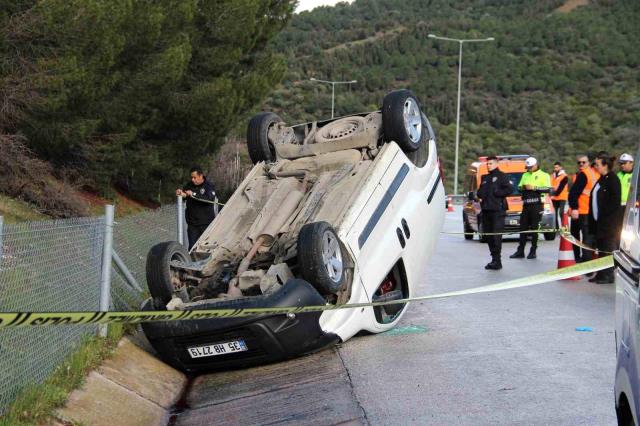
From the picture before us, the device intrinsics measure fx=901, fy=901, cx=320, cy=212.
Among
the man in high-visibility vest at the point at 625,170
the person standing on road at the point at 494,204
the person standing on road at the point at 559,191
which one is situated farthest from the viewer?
the person standing on road at the point at 559,191

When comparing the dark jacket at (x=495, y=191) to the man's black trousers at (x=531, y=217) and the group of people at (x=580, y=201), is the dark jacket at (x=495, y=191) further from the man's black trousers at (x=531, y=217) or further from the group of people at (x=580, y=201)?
the man's black trousers at (x=531, y=217)

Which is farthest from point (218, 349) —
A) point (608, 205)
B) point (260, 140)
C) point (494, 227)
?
point (494, 227)

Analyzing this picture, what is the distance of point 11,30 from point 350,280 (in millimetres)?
8326

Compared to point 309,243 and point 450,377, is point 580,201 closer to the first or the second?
point 309,243

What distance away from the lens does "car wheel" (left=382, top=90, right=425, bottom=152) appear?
8844 millimetres

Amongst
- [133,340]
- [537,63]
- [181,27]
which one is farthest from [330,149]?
[537,63]

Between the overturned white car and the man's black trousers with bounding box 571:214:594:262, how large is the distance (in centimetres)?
426

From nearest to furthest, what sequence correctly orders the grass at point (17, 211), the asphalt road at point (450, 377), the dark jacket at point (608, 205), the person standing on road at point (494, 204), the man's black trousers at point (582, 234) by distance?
1. the asphalt road at point (450, 377)
2. the dark jacket at point (608, 205)
3. the man's black trousers at point (582, 234)
4. the grass at point (17, 211)
5. the person standing on road at point (494, 204)

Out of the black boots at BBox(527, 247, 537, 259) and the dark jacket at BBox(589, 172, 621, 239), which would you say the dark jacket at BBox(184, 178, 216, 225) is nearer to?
the dark jacket at BBox(589, 172, 621, 239)

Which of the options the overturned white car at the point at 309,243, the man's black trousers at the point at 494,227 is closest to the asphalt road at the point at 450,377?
the overturned white car at the point at 309,243

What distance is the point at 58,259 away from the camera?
648 cm

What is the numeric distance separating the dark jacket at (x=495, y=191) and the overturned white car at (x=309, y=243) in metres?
4.26

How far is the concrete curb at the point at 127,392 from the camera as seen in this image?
588cm

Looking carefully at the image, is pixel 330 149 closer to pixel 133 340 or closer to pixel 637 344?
pixel 133 340
